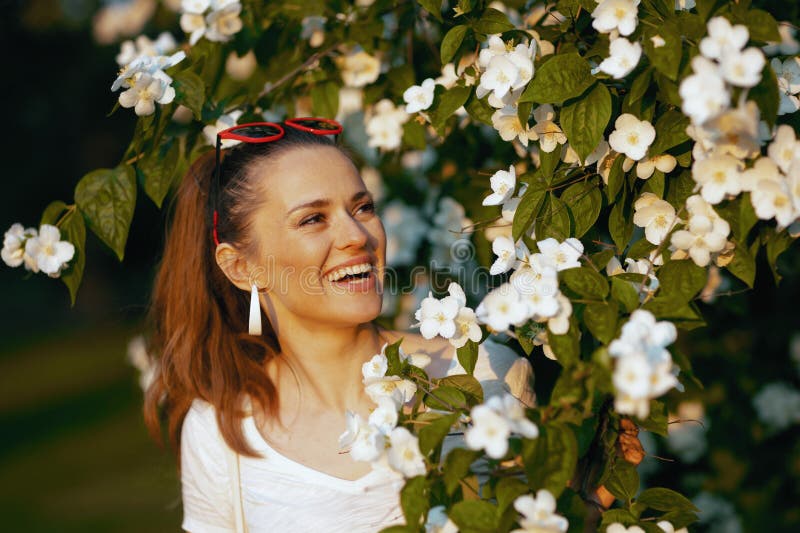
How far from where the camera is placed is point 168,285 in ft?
8.10

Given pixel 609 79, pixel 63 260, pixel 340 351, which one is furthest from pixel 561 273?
pixel 63 260

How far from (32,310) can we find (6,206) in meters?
1.90

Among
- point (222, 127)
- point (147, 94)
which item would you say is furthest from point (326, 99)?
point (147, 94)

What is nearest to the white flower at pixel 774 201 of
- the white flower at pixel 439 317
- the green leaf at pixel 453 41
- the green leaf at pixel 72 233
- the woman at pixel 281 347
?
the white flower at pixel 439 317

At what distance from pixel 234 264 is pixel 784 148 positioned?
1.44m

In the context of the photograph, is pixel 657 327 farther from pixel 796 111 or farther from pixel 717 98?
pixel 796 111

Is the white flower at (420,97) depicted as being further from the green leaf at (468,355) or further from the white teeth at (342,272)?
the green leaf at (468,355)

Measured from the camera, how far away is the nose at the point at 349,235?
2.02 meters

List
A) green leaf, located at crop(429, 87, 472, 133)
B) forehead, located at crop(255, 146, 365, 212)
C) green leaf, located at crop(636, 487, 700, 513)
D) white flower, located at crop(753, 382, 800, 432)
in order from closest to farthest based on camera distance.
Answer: green leaf, located at crop(636, 487, 700, 513) → green leaf, located at crop(429, 87, 472, 133) → forehead, located at crop(255, 146, 365, 212) → white flower, located at crop(753, 382, 800, 432)

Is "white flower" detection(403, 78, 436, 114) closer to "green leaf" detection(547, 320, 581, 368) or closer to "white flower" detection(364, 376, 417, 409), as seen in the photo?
"white flower" detection(364, 376, 417, 409)

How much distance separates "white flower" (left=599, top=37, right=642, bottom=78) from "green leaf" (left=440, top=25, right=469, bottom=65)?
385 mm

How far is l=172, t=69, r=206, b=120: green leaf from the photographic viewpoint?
6.21 feet

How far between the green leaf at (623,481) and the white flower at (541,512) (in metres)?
0.25

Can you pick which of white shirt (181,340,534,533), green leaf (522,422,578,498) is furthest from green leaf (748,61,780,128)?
white shirt (181,340,534,533)
